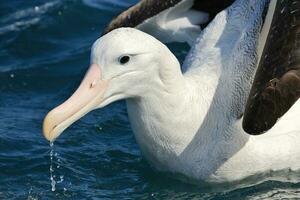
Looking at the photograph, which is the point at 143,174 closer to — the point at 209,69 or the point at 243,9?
the point at 209,69

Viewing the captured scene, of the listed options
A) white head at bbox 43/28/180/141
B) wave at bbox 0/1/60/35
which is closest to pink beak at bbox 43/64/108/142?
white head at bbox 43/28/180/141

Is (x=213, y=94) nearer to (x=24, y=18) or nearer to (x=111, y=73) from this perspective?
(x=111, y=73)

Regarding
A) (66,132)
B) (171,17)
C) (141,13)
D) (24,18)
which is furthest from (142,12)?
(24,18)

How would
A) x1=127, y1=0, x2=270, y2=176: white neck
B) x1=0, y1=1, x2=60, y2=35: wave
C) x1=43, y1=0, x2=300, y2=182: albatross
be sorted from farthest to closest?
1. x1=0, y1=1, x2=60, y2=35: wave
2. x1=127, y1=0, x2=270, y2=176: white neck
3. x1=43, y1=0, x2=300, y2=182: albatross

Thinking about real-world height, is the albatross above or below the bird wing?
below

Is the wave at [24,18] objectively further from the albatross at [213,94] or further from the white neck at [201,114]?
the white neck at [201,114]

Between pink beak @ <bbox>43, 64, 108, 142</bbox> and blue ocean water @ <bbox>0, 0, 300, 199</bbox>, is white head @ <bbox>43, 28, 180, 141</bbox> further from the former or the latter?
blue ocean water @ <bbox>0, 0, 300, 199</bbox>

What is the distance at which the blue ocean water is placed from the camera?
26.5ft

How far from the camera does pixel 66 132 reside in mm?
9484

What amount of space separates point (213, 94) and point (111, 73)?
110 centimetres

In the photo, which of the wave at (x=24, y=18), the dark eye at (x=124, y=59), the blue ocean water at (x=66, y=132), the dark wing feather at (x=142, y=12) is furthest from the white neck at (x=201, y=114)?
the wave at (x=24, y=18)

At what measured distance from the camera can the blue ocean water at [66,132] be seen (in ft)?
26.5

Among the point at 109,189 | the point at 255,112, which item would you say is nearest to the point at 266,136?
the point at 255,112

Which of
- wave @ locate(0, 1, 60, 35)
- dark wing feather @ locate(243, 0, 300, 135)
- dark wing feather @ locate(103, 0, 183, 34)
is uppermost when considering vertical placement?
wave @ locate(0, 1, 60, 35)
